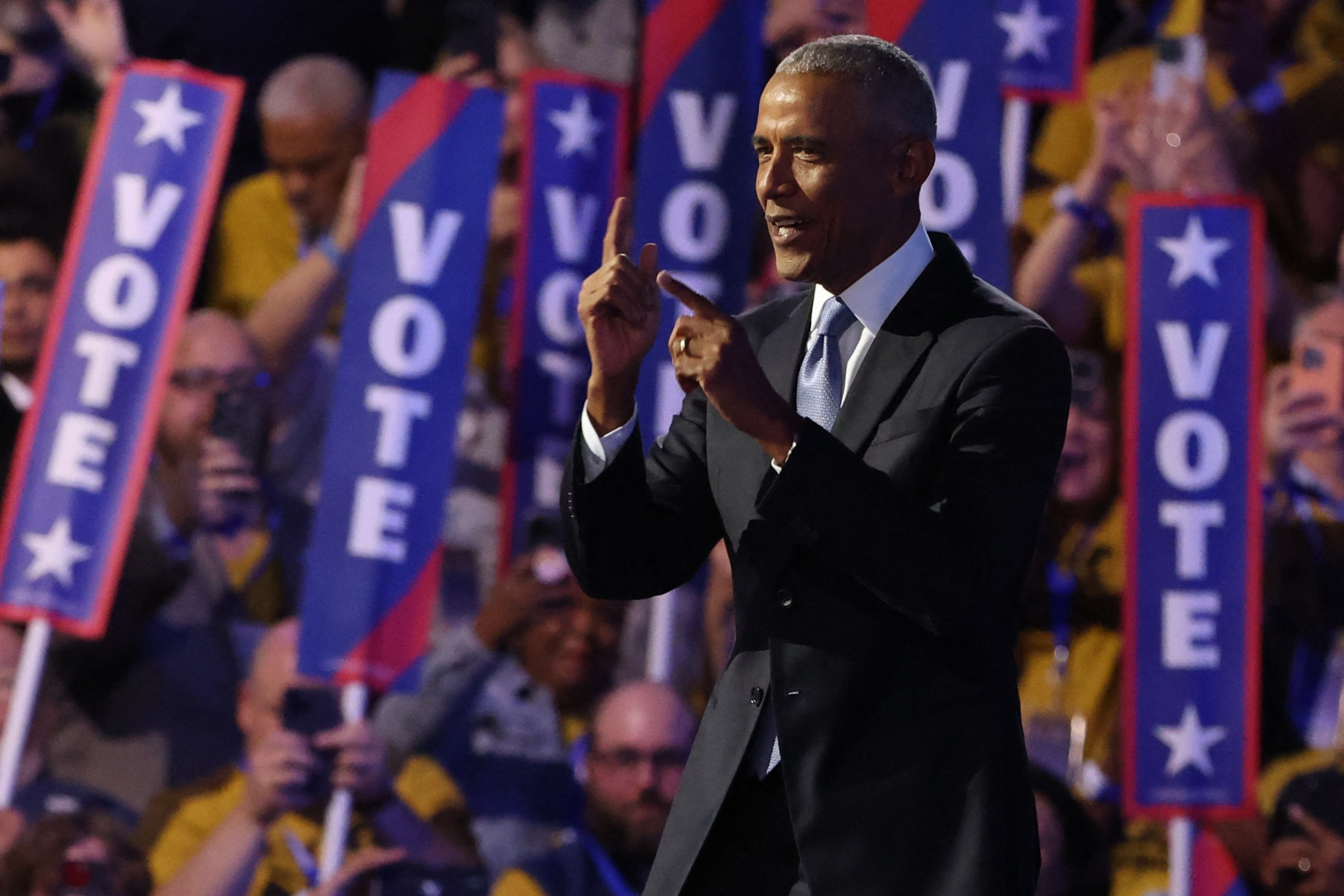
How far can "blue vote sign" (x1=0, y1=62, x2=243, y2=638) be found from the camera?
13.0 ft

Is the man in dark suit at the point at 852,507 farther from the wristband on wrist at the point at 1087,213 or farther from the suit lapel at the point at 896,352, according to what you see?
the wristband on wrist at the point at 1087,213

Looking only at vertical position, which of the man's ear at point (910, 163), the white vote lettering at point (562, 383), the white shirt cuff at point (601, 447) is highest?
the white vote lettering at point (562, 383)

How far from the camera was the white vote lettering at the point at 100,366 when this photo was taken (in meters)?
4.02

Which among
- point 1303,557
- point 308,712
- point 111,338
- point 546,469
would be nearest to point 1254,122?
point 1303,557

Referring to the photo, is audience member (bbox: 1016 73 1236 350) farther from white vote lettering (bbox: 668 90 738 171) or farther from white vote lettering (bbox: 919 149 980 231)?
white vote lettering (bbox: 668 90 738 171)

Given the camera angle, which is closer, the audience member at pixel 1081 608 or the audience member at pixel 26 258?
the audience member at pixel 1081 608

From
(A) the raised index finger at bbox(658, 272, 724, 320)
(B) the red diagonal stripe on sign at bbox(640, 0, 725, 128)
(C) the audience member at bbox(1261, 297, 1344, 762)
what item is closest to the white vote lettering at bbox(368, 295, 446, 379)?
(B) the red diagonal stripe on sign at bbox(640, 0, 725, 128)

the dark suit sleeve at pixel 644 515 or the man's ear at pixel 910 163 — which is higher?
the man's ear at pixel 910 163

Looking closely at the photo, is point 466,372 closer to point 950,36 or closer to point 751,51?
point 751,51

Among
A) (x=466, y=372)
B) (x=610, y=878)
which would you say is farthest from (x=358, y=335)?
(x=610, y=878)

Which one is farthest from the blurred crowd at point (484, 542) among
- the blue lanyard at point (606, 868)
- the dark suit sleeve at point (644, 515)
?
the dark suit sleeve at point (644, 515)

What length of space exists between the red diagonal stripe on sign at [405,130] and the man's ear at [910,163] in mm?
2941

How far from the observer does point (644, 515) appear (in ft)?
4.63

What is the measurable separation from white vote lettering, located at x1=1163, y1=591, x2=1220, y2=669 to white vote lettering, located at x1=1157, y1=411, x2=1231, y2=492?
11.4 inches
